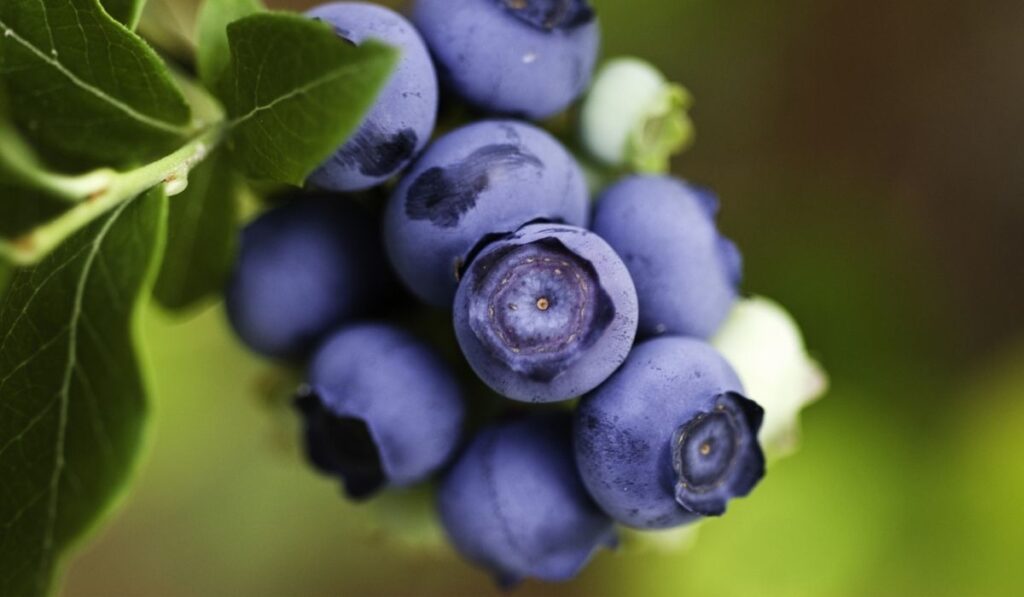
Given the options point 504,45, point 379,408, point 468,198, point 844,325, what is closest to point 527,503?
point 379,408

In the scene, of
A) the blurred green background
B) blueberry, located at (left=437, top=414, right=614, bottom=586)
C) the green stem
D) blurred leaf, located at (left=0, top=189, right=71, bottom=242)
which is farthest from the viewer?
the blurred green background

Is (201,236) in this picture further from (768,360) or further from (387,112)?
(768,360)

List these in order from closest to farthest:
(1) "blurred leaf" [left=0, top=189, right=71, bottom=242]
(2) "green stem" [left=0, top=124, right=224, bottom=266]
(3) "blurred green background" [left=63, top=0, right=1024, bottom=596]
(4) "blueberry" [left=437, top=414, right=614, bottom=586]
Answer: (2) "green stem" [left=0, top=124, right=224, bottom=266] → (1) "blurred leaf" [left=0, top=189, right=71, bottom=242] → (4) "blueberry" [left=437, top=414, right=614, bottom=586] → (3) "blurred green background" [left=63, top=0, right=1024, bottom=596]

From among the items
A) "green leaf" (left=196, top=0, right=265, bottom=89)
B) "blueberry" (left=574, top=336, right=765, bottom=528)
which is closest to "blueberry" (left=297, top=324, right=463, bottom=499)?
"blueberry" (left=574, top=336, right=765, bottom=528)

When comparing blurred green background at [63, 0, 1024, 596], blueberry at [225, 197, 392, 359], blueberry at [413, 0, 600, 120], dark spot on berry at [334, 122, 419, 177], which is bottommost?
blurred green background at [63, 0, 1024, 596]

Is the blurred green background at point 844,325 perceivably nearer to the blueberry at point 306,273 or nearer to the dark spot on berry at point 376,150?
the blueberry at point 306,273

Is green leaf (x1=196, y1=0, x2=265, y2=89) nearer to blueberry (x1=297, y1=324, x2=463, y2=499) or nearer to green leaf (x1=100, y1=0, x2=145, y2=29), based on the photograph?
green leaf (x1=100, y1=0, x2=145, y2=29)

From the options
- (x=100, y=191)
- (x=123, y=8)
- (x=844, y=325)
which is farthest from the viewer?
(x=844, y=325)
